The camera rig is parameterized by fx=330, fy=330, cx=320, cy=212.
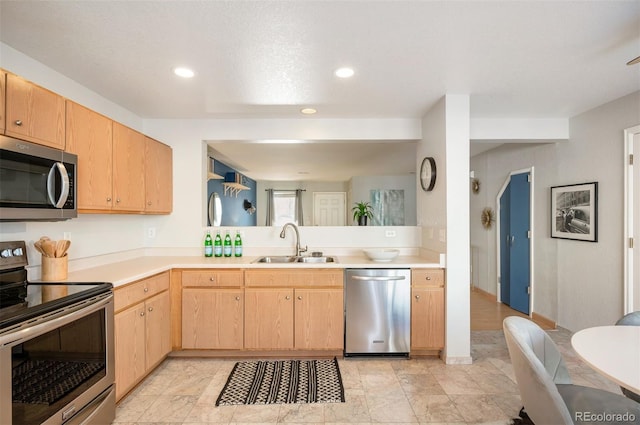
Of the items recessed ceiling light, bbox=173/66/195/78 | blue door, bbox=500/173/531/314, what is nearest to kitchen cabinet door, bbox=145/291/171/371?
recessed ceiling light, bbox=173/66/195/78

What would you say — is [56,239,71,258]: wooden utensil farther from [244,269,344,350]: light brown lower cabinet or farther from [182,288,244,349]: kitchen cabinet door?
[244,269,344,350]: light brown lower cabinet

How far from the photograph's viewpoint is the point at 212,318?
115 inches

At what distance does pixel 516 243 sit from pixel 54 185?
16.3ft

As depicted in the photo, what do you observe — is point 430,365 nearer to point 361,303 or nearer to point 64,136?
point 361,303

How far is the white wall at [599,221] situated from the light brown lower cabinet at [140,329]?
4.03m

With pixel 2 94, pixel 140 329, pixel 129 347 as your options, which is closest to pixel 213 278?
pixel 140 329

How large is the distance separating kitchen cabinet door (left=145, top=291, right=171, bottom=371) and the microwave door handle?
971 mm

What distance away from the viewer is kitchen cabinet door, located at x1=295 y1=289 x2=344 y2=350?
9.63ft

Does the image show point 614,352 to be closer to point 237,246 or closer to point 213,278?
point 213,278

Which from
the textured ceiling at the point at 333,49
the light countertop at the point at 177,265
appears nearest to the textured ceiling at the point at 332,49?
the textured ceiling at the point at 333,49

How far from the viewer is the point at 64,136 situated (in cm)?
206

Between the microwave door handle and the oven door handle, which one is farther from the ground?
the microwave door handle

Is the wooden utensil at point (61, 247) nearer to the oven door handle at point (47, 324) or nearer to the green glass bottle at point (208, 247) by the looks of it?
the oven door handle at point (47, 324)

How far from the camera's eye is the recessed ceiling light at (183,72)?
234cm
